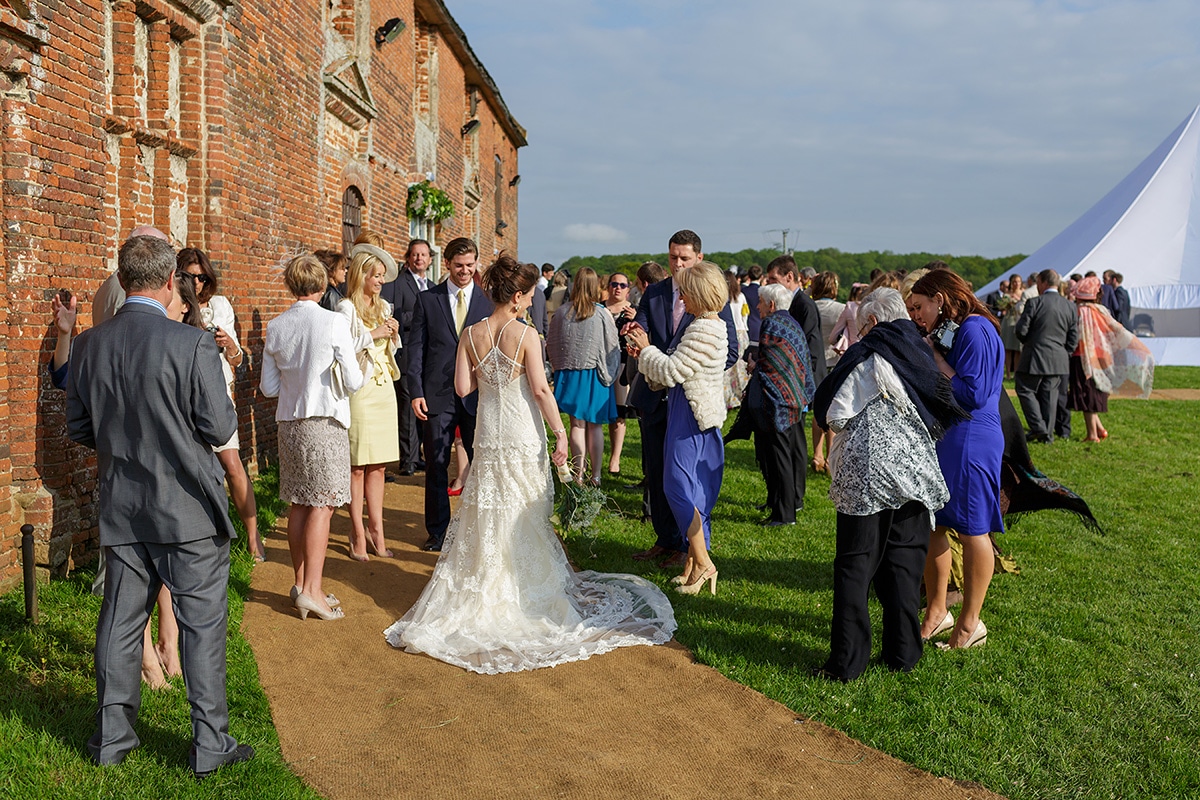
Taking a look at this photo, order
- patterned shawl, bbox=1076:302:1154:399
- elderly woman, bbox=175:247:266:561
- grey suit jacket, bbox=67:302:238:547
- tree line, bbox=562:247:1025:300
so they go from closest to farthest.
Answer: grey suit jacket, bbox=67:302:238:547 < elderly woman, bbox=175:247:266:561 < patterned shawl, bbox=1076:302:1154:399 < tree line, bbox=562:247:1025:300

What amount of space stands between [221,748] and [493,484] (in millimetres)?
2308

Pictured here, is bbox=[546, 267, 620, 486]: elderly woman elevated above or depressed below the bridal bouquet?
above

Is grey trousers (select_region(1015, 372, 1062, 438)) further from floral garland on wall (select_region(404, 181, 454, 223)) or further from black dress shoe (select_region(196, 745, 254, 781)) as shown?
black dress shoe (select_region(196, 745, 254, 781))

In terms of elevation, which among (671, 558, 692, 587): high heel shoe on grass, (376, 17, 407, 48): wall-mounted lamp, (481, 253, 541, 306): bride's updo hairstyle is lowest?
(671, 558, 692, 587): high heel shoe on grass

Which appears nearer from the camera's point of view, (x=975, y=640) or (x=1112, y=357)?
Result: (x=975, y=640)

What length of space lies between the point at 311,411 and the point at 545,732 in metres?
2.51

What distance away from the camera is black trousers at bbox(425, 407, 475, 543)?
7.14 meters

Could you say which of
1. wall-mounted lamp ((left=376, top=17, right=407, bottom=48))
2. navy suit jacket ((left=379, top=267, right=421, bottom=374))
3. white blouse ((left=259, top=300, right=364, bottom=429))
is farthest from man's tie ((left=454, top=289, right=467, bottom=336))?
wall-mounted lamp ((left=376, top=17, right=407, bottom=48))

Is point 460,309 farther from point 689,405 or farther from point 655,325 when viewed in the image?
point 689,405

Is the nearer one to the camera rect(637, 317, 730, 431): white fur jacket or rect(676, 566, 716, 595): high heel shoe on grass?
rect(637, 317, 730, 431): white fur jacket

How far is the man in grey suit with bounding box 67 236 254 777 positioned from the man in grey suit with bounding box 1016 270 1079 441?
10748mm

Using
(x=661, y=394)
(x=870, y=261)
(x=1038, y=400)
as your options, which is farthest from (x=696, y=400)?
(x=870, y=261)

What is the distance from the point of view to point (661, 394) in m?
6.73

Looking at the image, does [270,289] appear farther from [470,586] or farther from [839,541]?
[839,541]
